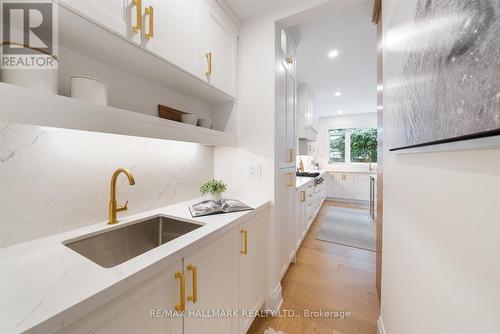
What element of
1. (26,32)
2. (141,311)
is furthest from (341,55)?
(141,311)

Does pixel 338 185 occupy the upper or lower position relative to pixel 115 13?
lower

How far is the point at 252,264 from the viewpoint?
1.29 metres

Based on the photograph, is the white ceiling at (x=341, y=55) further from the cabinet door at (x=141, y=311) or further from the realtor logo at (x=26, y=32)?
the cabinet door at (x=141, y=311)

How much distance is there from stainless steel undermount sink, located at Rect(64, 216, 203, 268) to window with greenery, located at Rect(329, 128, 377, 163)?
5.97m

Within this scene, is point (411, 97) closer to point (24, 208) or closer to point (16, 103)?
point (16, 103)

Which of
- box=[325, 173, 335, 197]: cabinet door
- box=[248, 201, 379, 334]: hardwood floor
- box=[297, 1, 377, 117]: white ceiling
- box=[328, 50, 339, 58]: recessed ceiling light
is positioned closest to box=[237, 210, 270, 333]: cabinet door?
box=[248, 201, 379, 334]: hardwood floor

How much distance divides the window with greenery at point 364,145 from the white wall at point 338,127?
0.55ft

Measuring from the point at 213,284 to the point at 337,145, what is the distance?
617cm

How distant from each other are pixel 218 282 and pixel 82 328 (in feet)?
1.94

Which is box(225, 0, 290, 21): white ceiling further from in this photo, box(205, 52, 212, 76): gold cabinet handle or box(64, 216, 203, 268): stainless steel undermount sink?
box(64, 216, 203, 268): stainless steel undermount sink

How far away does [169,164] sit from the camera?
138 centimetres

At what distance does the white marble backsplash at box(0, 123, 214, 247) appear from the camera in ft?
2.35

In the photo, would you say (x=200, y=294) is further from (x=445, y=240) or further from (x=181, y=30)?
(x=181, y=30)

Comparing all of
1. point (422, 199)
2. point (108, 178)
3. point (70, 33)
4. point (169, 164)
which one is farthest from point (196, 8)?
point (422, 199)
